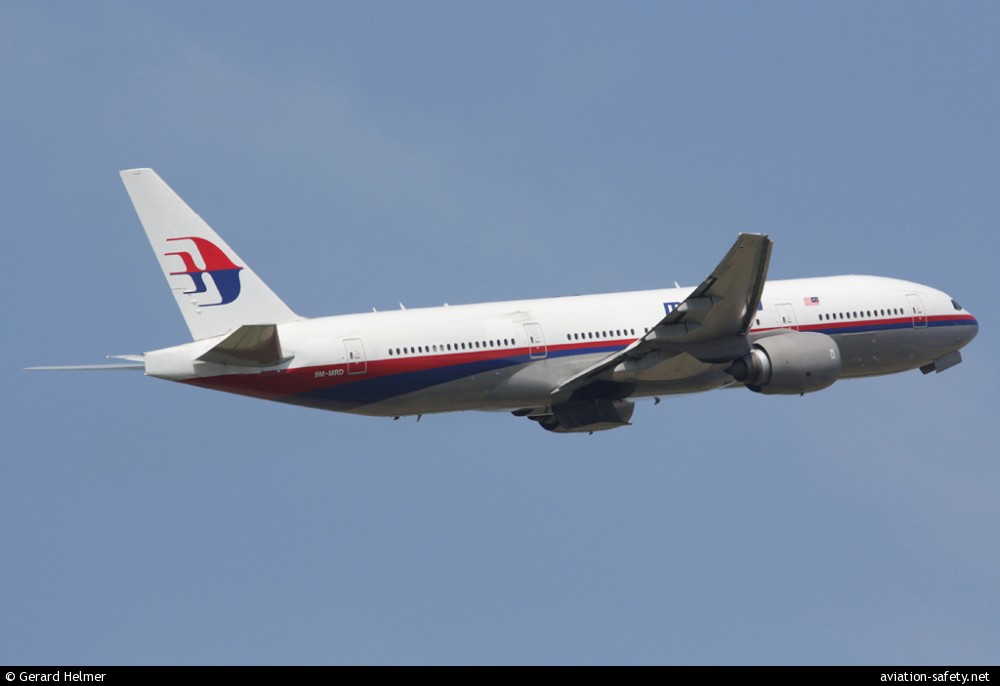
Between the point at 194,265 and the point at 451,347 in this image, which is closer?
the point at 194,265

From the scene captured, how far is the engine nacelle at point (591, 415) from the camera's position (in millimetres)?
52312

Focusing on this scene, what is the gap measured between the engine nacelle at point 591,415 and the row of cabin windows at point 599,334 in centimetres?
201

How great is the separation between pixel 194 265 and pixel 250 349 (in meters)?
3.71

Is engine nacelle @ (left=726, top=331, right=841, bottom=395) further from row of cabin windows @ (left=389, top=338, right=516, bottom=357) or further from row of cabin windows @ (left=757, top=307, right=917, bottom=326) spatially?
row of cabin windows @ (left=389, top=338, right=516, bottom=357)

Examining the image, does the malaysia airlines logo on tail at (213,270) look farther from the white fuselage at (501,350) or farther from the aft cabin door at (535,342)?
the aft cabin door at (535,342)

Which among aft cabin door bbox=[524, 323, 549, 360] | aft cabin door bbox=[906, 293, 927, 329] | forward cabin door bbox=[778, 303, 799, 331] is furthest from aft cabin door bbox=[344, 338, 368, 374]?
aft cabin door bbox=[906, 293, 927, 329]

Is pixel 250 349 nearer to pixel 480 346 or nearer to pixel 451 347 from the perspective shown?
pixel 451 347

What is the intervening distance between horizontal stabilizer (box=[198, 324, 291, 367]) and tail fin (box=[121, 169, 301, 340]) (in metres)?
2.03

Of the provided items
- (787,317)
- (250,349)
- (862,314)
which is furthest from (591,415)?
(250,349)

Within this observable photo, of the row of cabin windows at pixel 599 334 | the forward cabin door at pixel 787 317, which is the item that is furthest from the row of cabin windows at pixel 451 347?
the forward cabin door at pixel 787 317

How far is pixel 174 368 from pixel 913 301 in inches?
927

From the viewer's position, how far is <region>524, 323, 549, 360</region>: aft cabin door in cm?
5025

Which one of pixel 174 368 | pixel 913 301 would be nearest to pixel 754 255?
pixel 913 301

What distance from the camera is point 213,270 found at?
4903 cm
